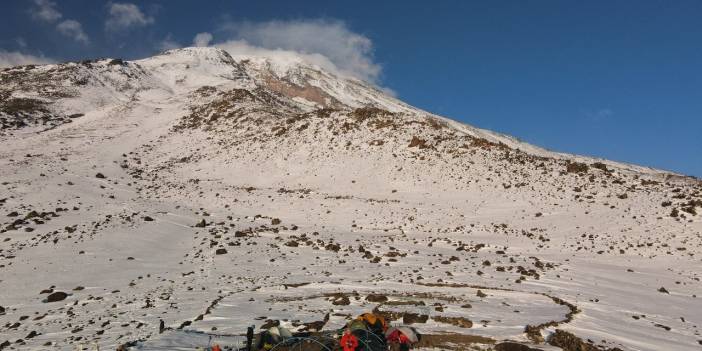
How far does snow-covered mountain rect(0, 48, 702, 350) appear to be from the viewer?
49.0 feet

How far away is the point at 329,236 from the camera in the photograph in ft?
97.8

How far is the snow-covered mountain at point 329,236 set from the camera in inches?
588

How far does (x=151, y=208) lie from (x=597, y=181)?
34396 mm

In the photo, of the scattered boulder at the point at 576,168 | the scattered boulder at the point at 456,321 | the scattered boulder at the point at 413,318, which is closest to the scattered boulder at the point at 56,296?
the scattered boulder at the point at 413,318

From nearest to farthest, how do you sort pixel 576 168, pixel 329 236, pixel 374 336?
pixel 374 336 < pixel 329 236 < pixel 576 168

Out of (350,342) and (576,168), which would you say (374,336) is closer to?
(350,342)

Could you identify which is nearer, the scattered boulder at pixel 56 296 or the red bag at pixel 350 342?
the red bag at pixel 350 342

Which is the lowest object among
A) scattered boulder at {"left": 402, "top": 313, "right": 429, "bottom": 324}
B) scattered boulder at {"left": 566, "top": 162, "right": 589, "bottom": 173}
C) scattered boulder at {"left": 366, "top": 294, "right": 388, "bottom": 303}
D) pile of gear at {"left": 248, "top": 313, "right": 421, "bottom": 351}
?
pile of gear at {"left": 248, "top": 313, "right": 421, "bottom": 351}

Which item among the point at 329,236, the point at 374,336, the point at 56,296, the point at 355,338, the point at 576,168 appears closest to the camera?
the point at 355,338

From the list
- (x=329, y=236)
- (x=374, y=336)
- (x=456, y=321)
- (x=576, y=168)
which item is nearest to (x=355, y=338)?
(x=374, y=336)

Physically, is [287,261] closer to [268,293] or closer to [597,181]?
[268,293]

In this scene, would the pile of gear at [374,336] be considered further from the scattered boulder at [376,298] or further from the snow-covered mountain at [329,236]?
the scattered boulder at [376,298]

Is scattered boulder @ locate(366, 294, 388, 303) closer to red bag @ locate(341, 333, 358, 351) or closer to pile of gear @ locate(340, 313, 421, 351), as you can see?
pile of gear @ locate(340, 313, 421, 351)

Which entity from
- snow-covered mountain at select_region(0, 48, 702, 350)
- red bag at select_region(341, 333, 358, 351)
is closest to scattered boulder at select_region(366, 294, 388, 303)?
snow-covered mountain at select_region(0, 48, 702, 350)
